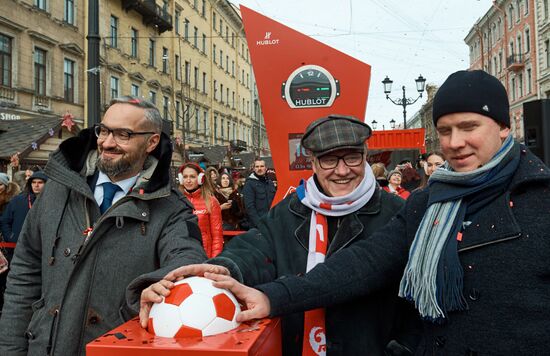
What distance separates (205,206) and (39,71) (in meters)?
17.8

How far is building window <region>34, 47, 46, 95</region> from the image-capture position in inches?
813

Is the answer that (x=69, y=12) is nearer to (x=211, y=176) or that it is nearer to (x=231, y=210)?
(x=211, y=176)

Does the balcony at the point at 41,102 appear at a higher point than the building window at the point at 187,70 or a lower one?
lower

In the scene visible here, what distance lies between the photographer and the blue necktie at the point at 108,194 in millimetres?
2449

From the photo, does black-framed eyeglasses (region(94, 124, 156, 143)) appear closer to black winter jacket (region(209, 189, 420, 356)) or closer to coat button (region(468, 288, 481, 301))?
black winter jacket (region(209, 189, 420, 356))

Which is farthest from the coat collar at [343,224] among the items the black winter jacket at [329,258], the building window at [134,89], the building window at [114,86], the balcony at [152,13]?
the balcony at [152,13]

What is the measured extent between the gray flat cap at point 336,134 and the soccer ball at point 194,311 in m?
0.91

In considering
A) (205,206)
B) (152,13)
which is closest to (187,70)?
(152,13)

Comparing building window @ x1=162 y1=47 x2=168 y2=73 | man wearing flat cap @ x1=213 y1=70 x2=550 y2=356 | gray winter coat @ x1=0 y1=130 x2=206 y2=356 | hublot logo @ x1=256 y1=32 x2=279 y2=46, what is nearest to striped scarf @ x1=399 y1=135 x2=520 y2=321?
man wearing flat cap @ x1=213 y1=70 x2=550 y2=356

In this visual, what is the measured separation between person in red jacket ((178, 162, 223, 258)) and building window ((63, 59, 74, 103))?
1830 cm

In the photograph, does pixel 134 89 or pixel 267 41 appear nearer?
pixel 267 41

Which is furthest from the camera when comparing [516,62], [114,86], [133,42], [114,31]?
[516,62]

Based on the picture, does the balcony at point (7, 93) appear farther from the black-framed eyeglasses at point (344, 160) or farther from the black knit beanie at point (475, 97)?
the black knit beanie at point (475, 97)

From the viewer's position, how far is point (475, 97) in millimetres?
1622
